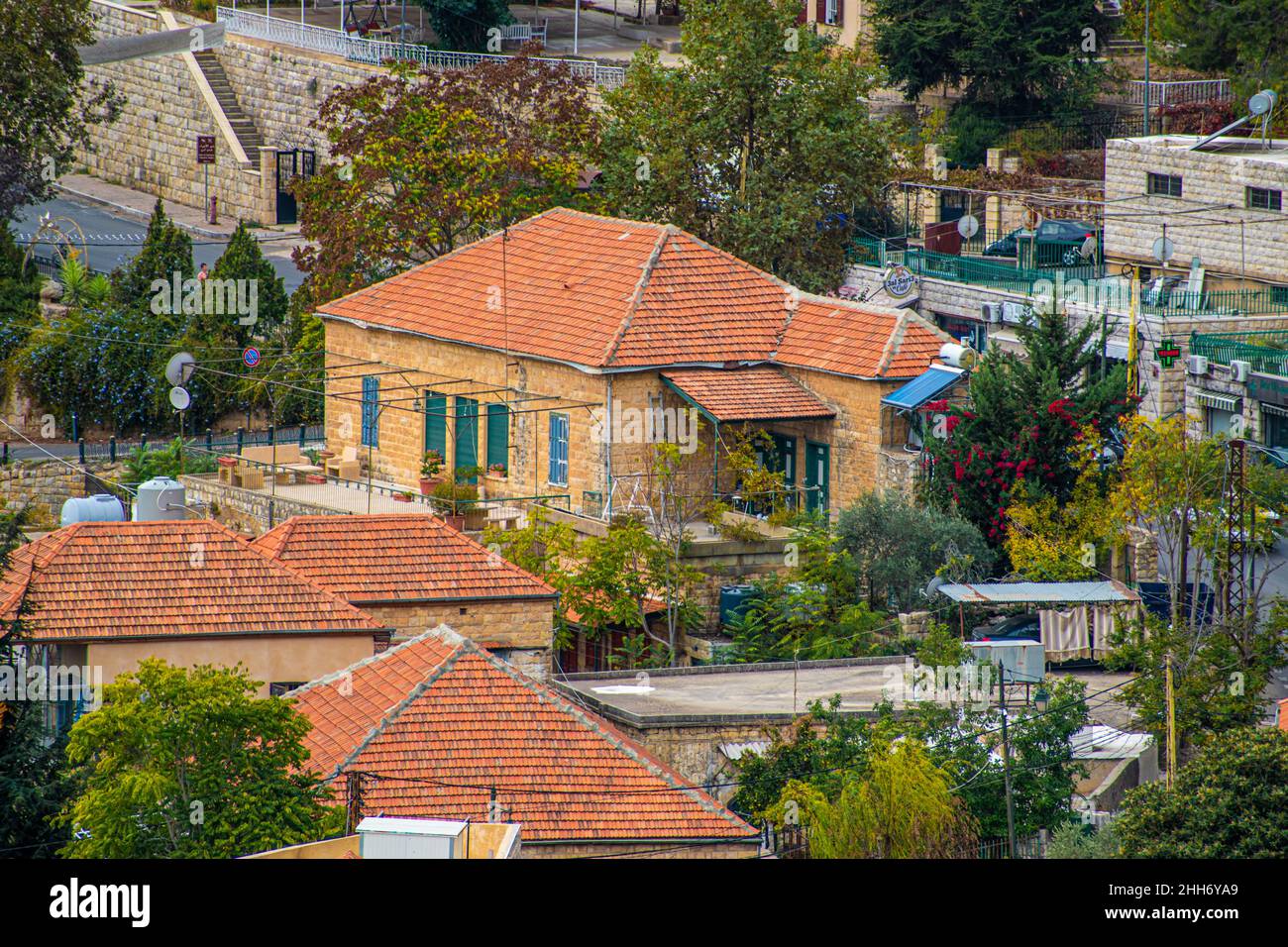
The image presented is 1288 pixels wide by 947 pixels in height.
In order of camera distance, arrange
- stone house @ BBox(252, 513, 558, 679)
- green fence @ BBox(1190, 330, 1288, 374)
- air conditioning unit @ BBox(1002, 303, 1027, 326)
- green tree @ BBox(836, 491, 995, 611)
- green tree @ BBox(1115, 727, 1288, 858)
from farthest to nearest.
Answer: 1. air conditioning unit @ BBox(1002, 303, 1027, 326)
2. green fence @ BBox(1190, 330, 1288, 374)
3. green tree @ BBox(836, 491, 995, 611)
4. stone house @ BBox(252, 513, 558, 679)
5. green tree @ BBox(1115, 727, 1288, 858)

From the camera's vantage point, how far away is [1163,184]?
5759 cm

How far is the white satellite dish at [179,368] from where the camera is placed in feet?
169

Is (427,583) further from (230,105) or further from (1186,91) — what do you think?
(230,105)

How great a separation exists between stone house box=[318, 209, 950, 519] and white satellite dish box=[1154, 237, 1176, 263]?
1254 centimetres

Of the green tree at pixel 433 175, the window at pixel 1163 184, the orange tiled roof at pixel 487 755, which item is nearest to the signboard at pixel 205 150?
the green tree at pixel 433 175

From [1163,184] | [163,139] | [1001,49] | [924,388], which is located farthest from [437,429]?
[163,139]

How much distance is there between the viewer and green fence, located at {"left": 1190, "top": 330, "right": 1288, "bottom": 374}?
45.2 metres

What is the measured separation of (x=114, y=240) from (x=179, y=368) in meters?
19.0

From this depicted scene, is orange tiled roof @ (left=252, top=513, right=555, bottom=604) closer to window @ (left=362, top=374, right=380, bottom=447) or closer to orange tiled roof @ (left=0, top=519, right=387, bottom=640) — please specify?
orange tiled roof @ (left=0, top=519, right=387, bottom=640)

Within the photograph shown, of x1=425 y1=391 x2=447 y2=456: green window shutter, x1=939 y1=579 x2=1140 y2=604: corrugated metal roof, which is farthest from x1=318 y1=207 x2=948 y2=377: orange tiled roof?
x1=939 y1=579 x2=1140 y2=604: corrugated metal roof

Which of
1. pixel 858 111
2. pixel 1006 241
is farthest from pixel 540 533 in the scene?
pixel 1006 241

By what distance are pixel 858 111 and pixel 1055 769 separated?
25086 mm

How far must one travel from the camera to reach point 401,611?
3559 cm

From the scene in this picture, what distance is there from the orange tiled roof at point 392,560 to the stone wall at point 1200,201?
24.7 meters
